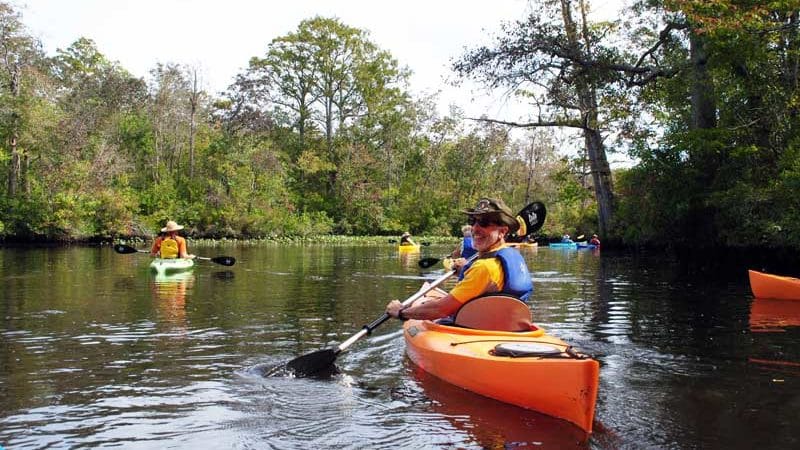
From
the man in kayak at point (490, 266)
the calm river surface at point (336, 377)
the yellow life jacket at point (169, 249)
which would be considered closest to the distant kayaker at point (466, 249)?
the calm river surface at point (336, 377)

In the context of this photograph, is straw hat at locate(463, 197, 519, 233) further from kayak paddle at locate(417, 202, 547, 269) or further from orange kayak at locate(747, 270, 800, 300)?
orange kayak at locate(747, 270, 800, 300)

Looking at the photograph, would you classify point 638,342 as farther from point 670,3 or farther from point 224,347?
point 670,3

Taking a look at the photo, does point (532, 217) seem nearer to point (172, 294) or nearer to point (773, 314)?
point (773, 314)

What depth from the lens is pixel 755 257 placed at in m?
19.8

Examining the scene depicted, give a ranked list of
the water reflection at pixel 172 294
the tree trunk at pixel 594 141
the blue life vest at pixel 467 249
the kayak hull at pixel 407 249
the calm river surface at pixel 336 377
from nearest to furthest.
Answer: the calm river surface at pixel 336 377
the water reflection at pixel 172 294
the blue life vest at pixel 467 249
the tree trunk at pixel 594 141
the kayak hull at pixel 407 249

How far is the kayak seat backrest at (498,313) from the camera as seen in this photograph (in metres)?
5.90

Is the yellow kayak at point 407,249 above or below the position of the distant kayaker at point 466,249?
below

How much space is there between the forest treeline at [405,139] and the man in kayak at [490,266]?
1098 centimetres

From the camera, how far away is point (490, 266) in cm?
586

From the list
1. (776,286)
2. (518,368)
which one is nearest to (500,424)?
(518,368)

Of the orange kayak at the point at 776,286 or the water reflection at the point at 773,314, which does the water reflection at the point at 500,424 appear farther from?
the orange kayak at the point at 776,286

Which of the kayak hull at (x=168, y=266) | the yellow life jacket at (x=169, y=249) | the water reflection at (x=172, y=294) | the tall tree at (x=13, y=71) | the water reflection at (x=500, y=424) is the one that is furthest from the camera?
the tall tree at (x=13, y=71)

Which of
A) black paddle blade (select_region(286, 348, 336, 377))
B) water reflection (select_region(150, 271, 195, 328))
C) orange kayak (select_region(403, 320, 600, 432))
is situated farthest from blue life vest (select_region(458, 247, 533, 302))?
water reflection (select_region(150, 271, 195, 328))

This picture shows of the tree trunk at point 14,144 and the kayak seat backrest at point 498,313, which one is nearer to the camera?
the kayak seat backrest at point 498,313
